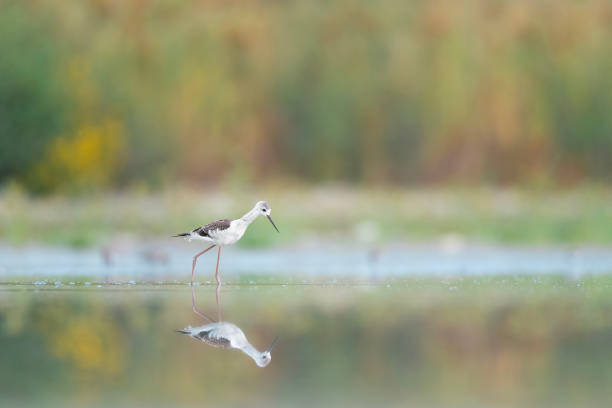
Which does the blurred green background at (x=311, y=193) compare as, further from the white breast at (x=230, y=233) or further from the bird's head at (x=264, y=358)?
the white breast at (x=230, y=233)

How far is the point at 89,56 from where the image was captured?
3008 centimetres

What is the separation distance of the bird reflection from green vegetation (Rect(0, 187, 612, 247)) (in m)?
8.10

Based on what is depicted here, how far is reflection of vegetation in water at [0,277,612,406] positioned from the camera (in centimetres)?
524

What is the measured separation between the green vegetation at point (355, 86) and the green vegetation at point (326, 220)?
28.3 ft

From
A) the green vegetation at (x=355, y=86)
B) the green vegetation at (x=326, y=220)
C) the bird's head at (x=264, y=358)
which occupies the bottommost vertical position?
the bird's head at (x=264, y=358)

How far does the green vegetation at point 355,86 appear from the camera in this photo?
1228 inches

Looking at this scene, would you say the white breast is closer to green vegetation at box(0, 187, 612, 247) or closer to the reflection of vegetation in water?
the reflection of vegetation in water

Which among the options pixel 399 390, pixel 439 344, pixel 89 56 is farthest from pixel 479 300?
pixel 89 56

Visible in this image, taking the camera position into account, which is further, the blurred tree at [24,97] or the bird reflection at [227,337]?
the blurred tree at [24,97]

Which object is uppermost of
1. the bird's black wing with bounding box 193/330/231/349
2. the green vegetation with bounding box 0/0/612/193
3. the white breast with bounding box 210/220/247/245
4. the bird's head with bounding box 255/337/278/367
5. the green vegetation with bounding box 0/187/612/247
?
the green vegetation with bounding box 0/0/612/193

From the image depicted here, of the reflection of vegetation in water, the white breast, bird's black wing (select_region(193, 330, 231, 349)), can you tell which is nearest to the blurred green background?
the reflection of vegetation in water

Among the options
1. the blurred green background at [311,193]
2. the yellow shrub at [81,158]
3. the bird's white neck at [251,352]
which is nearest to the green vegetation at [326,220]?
the blurred green background at [311,193]

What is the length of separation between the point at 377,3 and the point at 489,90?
191 inches

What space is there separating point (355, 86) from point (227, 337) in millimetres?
26382
